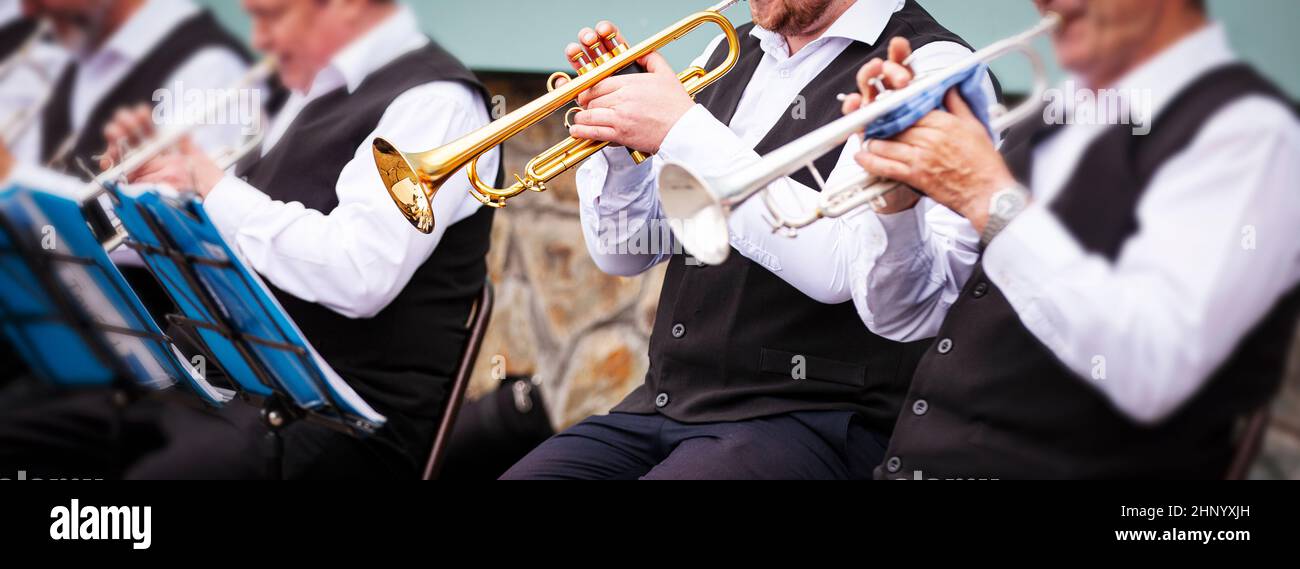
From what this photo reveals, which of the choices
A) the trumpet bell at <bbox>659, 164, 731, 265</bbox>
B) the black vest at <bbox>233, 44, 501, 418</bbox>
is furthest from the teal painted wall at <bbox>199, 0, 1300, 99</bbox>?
the trumpet bell at <bbox>659, 164, 731, 265</bbox>

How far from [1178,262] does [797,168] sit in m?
0.49

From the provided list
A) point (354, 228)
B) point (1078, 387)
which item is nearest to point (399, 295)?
point (354, 228)

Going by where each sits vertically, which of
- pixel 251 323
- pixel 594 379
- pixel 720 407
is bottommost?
pixel 594 379

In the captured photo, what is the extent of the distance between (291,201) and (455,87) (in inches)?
14.6

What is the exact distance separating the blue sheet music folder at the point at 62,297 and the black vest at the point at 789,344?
89cm

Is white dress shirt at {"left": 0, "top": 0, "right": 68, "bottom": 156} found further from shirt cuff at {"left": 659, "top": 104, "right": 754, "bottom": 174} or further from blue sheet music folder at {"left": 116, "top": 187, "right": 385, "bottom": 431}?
shirt cuff at {"left": 659, "top": 104, "right": 754, "bottom": 174}

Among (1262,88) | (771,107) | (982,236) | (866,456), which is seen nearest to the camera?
(1262,88)

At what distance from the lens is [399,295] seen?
218 cm

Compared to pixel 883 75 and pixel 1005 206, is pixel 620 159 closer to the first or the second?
pixel 883 75

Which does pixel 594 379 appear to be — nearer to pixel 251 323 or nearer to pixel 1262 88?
pixel 251 323

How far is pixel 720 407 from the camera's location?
76.6 inches

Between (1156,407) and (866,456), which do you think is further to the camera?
(866,456)
